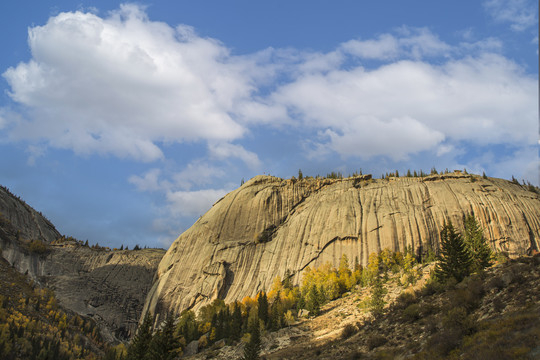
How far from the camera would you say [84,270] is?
335 ft

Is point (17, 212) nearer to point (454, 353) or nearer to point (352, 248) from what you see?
point (352, 248)

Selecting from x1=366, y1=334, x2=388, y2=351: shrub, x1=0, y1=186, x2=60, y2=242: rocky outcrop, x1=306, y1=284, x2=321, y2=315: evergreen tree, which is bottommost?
x1=366, y1=334, x2=388, y2=351: shrub

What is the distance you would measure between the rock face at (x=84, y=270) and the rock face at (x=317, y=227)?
7085 millimetres

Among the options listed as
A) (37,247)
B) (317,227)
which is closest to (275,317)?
(317,227)

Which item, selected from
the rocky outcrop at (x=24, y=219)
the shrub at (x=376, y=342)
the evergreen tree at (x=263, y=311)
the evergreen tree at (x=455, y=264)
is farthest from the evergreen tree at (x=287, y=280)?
the rocky outcrop at (x=24, y=219)

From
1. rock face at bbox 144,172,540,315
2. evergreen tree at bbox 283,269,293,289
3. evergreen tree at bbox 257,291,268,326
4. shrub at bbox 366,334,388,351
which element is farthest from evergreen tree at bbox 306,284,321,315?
shrub at bbox 366,334,388,351

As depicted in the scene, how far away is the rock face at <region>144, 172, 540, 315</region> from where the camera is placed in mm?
78688

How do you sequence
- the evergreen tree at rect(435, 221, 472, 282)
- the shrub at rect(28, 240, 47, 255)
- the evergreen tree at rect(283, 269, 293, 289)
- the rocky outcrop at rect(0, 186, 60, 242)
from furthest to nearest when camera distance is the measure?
the rocky outcrop at rect(0, 186, 60, 242)
the shrub at rect(28, 240, 47, 255)
the evergreen tree at rect(283, 269, 293, 289)
the evergreen tree at rect(435, 221, 472, 282)

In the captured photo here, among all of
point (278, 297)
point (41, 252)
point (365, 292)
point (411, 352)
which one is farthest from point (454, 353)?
point (41, 252)

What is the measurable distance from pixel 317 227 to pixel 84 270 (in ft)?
192

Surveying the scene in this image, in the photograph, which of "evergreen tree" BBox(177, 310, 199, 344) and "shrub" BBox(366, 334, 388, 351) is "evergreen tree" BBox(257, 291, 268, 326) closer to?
"evergreen tree" BBox(177, 310, 199, 344)

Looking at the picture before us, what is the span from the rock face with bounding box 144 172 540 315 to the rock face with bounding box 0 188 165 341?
7085 millimetres

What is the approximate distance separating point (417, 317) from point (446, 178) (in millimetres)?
66358

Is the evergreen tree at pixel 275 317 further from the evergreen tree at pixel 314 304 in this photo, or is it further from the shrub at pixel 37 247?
the shrub at pixel 37 247
